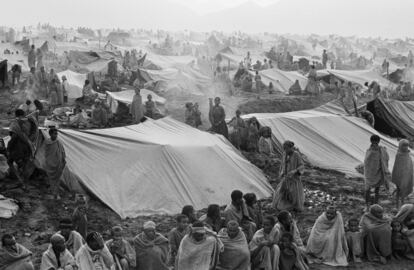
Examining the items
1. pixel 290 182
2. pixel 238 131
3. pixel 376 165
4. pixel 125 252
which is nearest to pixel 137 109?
pixel 238 131

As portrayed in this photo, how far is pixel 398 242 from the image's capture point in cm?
696

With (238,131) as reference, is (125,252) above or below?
above

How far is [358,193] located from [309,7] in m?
159

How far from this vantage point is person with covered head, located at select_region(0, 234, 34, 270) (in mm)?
5082

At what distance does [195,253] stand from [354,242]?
249 cm

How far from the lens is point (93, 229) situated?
735 cm

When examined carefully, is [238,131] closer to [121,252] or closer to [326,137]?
[326,137]

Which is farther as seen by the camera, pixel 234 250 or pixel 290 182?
pixel 290 182

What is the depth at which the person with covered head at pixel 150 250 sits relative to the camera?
5.51 meters

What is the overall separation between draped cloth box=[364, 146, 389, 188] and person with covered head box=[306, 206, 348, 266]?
1.86 metres

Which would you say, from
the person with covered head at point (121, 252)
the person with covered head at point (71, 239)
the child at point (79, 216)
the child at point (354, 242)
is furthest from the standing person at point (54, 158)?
the child at point (354, 242)

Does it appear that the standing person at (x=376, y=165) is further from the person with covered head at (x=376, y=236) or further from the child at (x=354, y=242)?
the child at (x=354, y=242)

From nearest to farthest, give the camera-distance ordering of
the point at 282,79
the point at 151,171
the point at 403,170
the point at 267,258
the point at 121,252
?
the point at 121,252, the point at 267,258, the point at 403,170, the point at 151,171, the point at 282,79

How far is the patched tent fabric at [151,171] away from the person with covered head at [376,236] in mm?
2466
